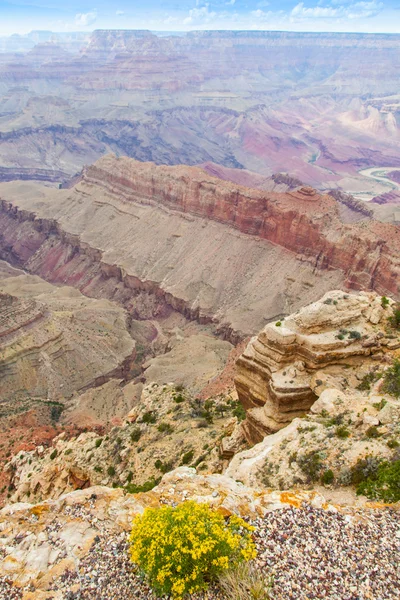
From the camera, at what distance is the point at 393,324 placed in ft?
96.7

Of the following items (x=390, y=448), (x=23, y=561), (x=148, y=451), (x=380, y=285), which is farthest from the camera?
(x=380, y=285)

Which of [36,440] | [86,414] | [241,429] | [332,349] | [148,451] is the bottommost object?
[86,414]

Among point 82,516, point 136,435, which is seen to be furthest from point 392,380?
point 136,435

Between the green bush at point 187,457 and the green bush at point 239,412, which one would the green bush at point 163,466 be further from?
the green bush at point 239,412

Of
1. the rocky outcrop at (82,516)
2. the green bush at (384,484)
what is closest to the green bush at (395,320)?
the green bush at (384,484)

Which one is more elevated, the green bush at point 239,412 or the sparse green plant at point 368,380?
the sparse green plant at point 368,380

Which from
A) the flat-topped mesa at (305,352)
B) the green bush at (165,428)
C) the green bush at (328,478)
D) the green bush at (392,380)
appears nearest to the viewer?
the green bush at (328,478)

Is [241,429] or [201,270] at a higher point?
[241,429]

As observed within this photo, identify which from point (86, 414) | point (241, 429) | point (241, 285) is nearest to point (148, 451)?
point (241, 429)

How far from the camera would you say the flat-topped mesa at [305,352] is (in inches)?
1074

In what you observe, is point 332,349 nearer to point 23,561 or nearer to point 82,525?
point 82,525

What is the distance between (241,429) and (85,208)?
9102cm

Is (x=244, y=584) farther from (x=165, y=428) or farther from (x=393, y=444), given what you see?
(x=165, y=428)

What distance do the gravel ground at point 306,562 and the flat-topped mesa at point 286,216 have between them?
5005cm
